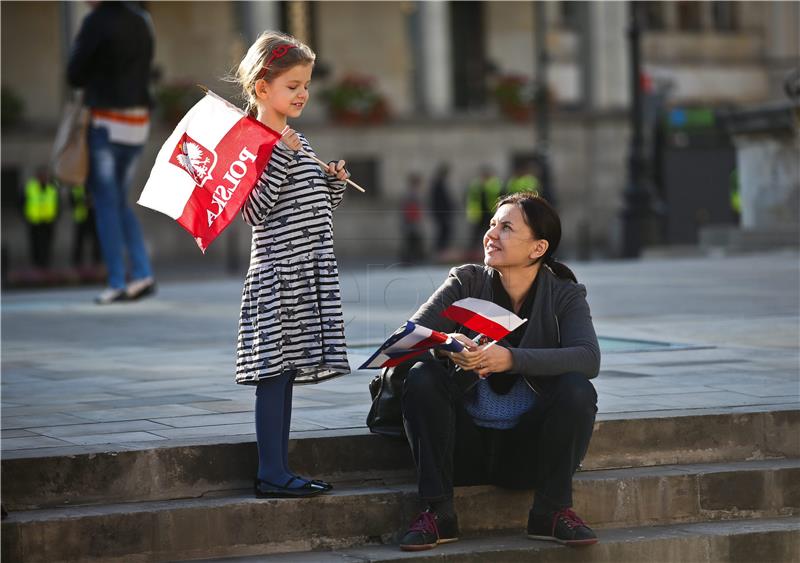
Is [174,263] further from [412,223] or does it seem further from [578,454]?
[578,454]

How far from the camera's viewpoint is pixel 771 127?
62.1 feet

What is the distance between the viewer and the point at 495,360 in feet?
17.0

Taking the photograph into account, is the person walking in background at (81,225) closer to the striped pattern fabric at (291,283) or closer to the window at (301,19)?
the window at (301,19)

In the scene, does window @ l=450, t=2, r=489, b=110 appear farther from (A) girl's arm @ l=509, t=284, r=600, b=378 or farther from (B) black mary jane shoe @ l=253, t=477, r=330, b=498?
(B) black mary jane shoe @ l=253, t=477, r=330, b=498

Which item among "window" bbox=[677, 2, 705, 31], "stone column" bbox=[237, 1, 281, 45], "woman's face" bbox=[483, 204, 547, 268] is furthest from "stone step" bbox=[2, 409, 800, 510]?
"window" bbox=[677, 2, 705, 31]

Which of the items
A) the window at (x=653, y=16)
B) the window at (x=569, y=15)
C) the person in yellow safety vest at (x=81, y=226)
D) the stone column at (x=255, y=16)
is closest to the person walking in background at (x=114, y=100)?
the person in yellow safety vest at (x=81, y=226)

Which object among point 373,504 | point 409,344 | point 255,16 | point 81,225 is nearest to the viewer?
point 409,344

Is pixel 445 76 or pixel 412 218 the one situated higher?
pixel 445 76

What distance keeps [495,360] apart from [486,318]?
159 mm

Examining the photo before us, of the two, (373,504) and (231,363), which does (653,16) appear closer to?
(231,363)

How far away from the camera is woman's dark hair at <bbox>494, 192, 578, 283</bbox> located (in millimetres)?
5523

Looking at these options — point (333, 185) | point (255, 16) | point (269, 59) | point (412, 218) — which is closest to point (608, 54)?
point (255, 16)

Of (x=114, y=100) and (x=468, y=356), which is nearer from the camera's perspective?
(x=468, y=356)

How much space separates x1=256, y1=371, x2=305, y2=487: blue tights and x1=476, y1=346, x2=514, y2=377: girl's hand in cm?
66
